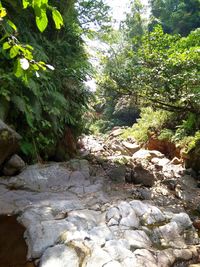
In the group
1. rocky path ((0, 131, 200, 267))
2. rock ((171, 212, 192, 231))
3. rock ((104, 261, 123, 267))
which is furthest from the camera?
rock ((171, 212, 192, 231))

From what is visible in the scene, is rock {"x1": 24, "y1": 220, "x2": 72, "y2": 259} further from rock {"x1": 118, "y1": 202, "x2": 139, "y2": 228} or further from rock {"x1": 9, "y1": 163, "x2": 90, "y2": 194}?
rock {"x1": 9, "y1": 163, "x2": 90, "y2": 194}

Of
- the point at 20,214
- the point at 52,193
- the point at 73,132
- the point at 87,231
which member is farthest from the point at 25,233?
the point at 73,132

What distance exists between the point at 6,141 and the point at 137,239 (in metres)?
3.04

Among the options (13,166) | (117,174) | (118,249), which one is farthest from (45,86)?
(118,249)

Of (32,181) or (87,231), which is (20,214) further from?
A: (32,181)

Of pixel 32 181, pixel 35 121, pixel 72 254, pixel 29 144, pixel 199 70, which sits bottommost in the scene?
pixel 72 254

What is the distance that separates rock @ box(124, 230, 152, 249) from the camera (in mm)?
3567

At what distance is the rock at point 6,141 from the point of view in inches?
211

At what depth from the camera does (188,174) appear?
854 centimetres

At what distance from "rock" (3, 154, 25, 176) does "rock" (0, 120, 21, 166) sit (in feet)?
0.48

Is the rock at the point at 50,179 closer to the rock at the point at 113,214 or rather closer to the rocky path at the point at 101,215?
the rocky path at the point at 101,215

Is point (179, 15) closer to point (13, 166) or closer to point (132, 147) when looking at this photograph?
point (132, 147)

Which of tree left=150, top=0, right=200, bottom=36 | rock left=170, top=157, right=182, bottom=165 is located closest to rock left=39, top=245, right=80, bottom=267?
rock left=170, top=157, right=182, bottom=165

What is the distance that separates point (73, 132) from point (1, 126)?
149 inches
